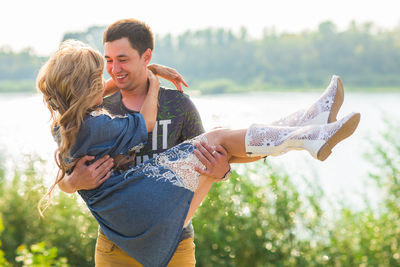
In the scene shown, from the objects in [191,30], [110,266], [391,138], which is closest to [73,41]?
[110,266]

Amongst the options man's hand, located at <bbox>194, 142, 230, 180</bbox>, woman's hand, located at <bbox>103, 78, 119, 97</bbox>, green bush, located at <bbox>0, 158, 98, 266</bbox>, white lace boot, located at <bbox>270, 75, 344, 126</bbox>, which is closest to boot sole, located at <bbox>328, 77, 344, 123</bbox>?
white lace boot, located at <bbox>270, 75, 344, 126</bbox>

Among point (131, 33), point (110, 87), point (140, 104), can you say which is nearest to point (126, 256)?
point (140, 104)

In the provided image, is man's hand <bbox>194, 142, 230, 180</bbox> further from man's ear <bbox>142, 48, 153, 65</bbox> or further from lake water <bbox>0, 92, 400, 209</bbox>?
lake water <bbox>0, 92, 400, 209</bbox>

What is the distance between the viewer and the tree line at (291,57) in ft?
37.0

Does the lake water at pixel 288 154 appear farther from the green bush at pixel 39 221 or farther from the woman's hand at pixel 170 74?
the woman's hand at pixel 170 74

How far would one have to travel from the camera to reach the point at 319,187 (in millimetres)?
4355

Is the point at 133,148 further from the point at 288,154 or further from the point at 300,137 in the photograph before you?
the point at 288,154

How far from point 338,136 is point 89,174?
111cm

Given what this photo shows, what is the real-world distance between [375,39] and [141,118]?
42.2ft

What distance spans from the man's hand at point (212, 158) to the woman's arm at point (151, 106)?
259 millimetres

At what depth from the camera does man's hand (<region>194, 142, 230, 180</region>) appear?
215cm

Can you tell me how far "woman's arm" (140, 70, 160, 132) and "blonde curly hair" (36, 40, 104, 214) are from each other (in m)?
0.24

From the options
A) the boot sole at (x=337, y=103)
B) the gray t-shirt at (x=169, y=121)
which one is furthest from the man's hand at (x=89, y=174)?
the boot sole at (x=337, y=103)

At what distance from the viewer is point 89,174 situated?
2.11 metres
